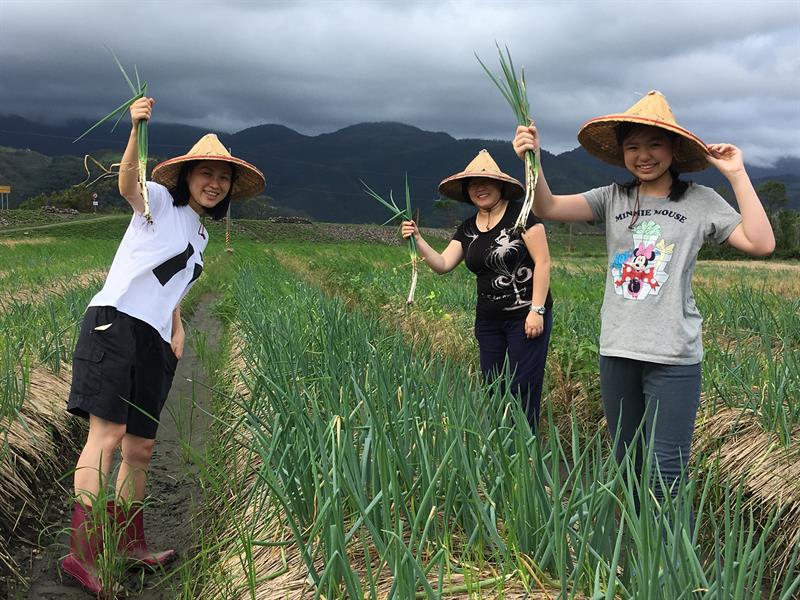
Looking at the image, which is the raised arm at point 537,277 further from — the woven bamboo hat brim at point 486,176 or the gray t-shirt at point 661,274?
the gray t-shirt at point 661,274

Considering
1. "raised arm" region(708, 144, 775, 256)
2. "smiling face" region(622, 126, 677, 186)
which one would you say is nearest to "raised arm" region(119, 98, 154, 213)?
"smiling face" region(622, 126, 677, 186)

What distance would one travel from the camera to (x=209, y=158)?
2486 mm

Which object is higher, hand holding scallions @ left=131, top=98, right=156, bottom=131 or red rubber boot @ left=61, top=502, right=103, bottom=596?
hand holding scallions @ left=131, top=98, right=156, bottom=131

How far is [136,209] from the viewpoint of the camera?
2.37 m

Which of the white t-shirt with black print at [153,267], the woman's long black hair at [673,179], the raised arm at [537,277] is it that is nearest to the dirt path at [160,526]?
the white t-shirt with black print at [153,267]

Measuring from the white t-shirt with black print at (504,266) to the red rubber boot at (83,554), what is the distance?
1.86 metres

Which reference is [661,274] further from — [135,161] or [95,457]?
[95,457]

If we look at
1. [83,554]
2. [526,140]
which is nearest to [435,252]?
[526,140]

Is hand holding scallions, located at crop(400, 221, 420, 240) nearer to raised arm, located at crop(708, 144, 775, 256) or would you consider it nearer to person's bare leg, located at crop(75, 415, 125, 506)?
raised arm, located at crop(708, 144, 775, 256)

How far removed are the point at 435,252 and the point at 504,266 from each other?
1.20 feet

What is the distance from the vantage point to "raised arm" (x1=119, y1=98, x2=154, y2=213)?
2223 millimetres

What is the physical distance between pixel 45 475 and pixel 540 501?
104 inches

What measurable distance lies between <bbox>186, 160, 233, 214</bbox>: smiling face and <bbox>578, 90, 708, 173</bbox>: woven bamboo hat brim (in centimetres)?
133

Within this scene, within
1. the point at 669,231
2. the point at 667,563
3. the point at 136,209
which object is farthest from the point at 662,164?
the point at 136,209
